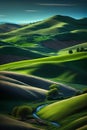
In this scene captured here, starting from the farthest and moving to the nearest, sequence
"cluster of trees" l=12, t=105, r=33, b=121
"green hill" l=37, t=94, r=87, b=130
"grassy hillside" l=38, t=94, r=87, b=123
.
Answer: "grassy hillside" l=38, t=94, r=87, b=123, "cluster of trees" l=12, t=105, r=33, b=121, "green hill" l=37, t=94, r=87, b=130

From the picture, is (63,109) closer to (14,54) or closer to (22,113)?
(22,113)

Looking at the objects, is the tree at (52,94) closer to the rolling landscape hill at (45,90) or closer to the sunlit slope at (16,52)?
the rolling landscape hill at (45,90)

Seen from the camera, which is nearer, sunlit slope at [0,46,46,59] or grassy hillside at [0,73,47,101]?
grassy hillside at [0,73,47,101]

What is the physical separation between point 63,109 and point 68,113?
2277mm

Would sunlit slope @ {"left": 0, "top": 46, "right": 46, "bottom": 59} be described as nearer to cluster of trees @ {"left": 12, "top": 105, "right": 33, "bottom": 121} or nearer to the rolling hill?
the rolling hill

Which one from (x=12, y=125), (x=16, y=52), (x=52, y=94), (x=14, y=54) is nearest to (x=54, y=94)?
(x=52, y=94)

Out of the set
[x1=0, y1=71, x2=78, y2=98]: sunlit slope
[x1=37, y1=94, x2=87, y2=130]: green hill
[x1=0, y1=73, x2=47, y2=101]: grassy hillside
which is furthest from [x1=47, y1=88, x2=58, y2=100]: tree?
[x1=37, y1=94, x2=87, y2=130]: green hill

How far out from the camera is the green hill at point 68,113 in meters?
56.0

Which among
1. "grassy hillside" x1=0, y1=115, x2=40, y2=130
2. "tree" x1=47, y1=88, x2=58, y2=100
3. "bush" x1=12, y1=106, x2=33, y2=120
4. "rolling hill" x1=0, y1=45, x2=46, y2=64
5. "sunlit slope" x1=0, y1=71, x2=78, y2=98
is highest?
"rolling hill" x1=0, y1=45, x2=46, y2=64

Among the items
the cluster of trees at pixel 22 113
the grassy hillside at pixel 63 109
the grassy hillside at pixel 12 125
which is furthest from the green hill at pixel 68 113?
the grassy hillside at pixel 12 125

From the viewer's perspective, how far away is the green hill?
184 feet

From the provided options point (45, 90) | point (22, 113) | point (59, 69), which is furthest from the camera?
point (59, 69)

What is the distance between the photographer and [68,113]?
A: 2462 inches

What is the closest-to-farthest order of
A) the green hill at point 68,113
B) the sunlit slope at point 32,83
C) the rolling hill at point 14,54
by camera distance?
the green hill at point 68,113 < the sunlit slope at point 32,83 < the rolling hill at point 14,54
